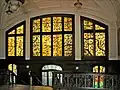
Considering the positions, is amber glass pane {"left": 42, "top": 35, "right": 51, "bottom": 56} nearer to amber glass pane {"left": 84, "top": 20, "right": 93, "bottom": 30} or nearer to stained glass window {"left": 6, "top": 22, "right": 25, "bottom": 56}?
stained glass window {"left": 6, "top": 22, "right": 25, "bottom": 56}

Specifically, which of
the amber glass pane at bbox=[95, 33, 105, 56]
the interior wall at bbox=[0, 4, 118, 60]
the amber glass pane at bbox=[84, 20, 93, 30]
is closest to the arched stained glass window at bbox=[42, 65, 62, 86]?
the interior wall at bbox=[0, 4, 118, 60]

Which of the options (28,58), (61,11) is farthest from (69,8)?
(28,58)

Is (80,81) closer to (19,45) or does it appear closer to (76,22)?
(76,22)

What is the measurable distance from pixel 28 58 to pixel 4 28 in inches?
98.4

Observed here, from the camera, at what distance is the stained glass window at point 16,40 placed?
17.0 m

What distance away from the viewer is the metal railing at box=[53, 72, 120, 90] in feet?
31.4

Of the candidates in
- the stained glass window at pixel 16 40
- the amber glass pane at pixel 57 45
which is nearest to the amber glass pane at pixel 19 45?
the stained glass window at pixel 16 40

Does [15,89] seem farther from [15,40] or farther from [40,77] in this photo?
[15,40]

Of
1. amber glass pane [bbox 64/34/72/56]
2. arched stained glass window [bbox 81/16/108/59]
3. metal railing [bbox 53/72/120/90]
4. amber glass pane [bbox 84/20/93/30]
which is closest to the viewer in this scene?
metal railing [bbox 53/72/120/90]

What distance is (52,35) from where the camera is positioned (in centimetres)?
1670

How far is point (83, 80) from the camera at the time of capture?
1027 centimetres

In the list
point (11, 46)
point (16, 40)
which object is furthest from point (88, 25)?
point (11, 46)

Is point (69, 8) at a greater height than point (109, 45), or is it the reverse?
point (69, 8)

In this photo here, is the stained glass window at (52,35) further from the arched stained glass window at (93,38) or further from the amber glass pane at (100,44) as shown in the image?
the amber glass pane at (100,44)
